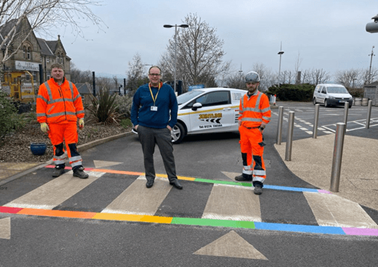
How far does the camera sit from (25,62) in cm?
4691

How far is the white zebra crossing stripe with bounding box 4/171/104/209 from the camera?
432 cm

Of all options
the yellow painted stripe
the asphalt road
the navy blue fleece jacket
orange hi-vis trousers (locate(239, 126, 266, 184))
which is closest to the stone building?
the navy blue fleece jacket

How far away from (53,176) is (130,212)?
2121 mm

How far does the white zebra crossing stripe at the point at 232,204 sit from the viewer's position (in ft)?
13.3

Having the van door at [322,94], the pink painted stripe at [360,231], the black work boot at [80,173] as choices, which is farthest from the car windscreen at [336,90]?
the black work boot at [80,173]

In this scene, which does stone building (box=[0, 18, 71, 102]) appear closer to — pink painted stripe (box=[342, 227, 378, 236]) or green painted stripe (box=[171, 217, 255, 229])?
green painted stripe (box=[171, 217, 255, 229])

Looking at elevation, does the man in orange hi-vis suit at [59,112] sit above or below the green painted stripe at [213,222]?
above

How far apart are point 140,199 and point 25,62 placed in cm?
4993

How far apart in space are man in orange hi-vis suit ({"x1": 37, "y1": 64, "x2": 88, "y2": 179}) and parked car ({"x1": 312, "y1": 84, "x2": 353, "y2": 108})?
2246cm

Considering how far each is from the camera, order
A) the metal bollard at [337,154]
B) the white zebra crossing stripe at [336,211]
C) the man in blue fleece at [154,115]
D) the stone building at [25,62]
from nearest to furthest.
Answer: the white zebra crossing stripe at [336,211], the man in blue fleece at [154,115], the metal bollard at [337,154], the stone building at [25,62]

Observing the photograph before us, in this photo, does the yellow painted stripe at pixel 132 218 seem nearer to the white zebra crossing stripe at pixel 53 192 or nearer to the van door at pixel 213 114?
the white zebra crossing stripe at pixel 53 192

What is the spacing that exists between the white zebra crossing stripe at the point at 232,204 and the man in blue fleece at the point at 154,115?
68 cm

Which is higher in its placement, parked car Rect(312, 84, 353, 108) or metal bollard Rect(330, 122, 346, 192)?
parked car Rect(312, 84, 353, 108)

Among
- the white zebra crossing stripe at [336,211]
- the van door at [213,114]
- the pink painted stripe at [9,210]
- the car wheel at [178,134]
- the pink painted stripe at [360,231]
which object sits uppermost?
the van door at [213,114]
